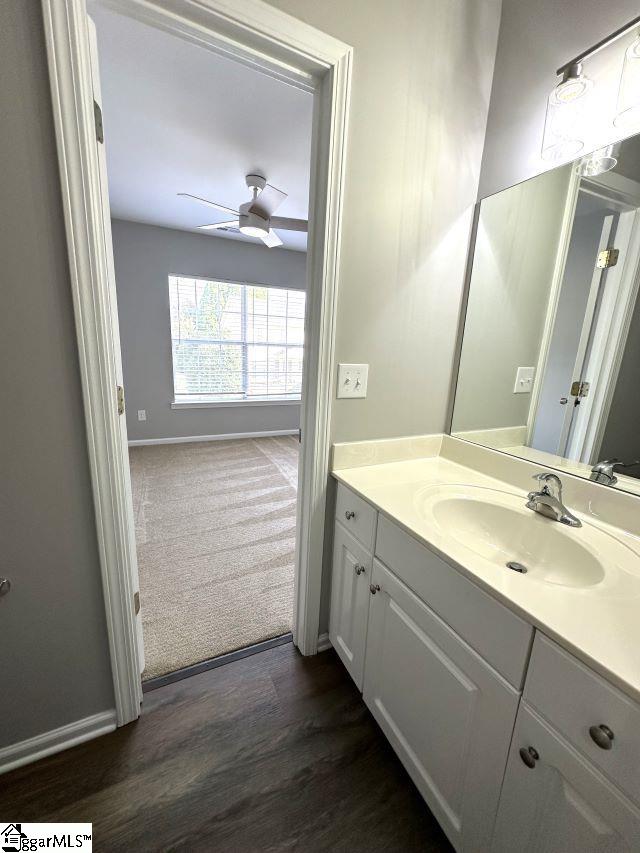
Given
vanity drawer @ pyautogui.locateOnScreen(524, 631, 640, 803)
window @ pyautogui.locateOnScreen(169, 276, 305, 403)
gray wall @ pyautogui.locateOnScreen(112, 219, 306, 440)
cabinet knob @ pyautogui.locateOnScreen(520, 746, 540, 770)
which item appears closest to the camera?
vanity drawer @ pyautogui.locateOnScreen(524, 631, 640, 803)

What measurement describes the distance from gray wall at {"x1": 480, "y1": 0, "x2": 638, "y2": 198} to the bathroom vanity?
1060 millimetres

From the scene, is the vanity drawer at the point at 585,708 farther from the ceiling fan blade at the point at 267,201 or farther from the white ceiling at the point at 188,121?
the ceiling fan blade at the point at 267,201

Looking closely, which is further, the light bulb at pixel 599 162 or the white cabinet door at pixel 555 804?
the light bulb at pixel 599 162

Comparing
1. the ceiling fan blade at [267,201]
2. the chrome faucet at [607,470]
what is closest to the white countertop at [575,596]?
the chrome faucet at [607,470]

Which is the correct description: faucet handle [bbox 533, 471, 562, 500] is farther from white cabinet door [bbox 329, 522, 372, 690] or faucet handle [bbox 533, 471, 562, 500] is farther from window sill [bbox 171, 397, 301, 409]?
window sill [bbox 171, 397, 301, 409]

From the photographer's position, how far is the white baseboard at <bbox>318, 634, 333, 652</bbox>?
4.87 ft

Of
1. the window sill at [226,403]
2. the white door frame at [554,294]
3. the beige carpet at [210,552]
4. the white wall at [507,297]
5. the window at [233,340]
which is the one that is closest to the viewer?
the white door frame at [554,294]

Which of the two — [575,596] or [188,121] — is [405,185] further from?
[188,121]

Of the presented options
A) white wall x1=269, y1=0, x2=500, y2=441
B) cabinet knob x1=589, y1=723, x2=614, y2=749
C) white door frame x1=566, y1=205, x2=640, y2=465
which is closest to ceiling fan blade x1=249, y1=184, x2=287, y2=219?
white wall x1=269, y1=0, x2=500, y2=441

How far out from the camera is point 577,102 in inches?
39.4

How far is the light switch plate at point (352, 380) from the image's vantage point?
Result: 48.6 inches

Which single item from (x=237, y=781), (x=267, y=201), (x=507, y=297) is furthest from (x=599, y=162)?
(x=237, y=781)

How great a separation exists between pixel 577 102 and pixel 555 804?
1700 millimetres

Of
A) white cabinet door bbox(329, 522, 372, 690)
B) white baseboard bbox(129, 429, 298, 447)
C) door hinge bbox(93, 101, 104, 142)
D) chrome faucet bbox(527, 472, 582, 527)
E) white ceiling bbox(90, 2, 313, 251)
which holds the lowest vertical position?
white baseboard bbox(129, 429, 298, 447)
